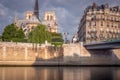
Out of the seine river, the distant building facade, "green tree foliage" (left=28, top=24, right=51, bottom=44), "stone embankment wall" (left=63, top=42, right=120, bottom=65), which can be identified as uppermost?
the distant building facade

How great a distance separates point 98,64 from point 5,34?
91.8 ft

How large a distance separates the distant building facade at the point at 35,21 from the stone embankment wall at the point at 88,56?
47.6 metres

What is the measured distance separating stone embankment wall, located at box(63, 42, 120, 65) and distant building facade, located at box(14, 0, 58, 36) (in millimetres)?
47552

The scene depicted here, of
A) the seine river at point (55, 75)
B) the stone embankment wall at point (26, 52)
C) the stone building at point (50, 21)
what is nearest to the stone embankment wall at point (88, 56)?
the stone embankment wall at point (26, 52)

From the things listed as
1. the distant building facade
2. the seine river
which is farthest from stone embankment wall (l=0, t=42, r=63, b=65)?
the distant building facade

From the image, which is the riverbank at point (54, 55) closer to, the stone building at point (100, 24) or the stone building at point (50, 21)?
the stone building at point (100, 24)

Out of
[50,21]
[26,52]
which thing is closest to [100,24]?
[26,52]

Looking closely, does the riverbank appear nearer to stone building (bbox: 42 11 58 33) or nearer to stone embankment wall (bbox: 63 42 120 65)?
stone embankment wall (bbox: 63 42 120 65)

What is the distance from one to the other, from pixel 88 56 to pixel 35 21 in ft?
208

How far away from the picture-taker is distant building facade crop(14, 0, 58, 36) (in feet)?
440

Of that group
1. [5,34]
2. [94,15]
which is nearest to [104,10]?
[94,15]

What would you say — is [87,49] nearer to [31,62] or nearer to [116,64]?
[116,64]

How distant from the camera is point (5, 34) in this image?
9081 cm

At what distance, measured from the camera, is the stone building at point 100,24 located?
3733 inches
